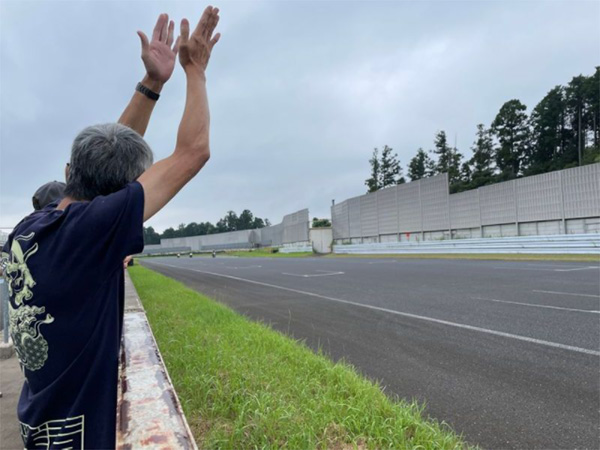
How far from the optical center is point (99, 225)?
1.02 m

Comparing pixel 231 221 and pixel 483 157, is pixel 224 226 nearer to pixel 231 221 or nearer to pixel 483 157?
pixel 231 221

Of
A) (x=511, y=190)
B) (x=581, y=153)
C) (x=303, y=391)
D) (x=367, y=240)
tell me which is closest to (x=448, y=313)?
(x=303, y=391)

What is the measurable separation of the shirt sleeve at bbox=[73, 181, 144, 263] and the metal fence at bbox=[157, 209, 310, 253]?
2012 inches

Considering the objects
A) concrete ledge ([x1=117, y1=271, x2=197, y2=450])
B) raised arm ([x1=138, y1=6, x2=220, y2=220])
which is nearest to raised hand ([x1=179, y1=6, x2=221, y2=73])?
raised arm ([x1=138, y1=6, x2=220, y2=220])

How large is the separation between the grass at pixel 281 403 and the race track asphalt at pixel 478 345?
21.6 inches

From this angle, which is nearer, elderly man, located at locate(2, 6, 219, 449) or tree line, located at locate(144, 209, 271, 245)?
elderly man, located at locate(2, 6, 219, 449)

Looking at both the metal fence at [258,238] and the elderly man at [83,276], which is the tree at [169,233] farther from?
the elderly man at [83,276]

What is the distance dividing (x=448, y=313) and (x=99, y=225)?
6.91m

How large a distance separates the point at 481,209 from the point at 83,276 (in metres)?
33.0

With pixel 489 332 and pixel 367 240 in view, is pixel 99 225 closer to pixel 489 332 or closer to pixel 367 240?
pixel 489 332

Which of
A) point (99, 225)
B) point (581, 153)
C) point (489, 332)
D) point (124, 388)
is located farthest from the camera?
point (581, 153)

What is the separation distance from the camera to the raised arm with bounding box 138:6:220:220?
112 cm

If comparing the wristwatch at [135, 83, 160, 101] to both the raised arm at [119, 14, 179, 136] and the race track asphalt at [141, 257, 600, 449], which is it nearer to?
the raised arm at [119, 14, 179, 136]

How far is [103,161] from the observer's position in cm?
115
